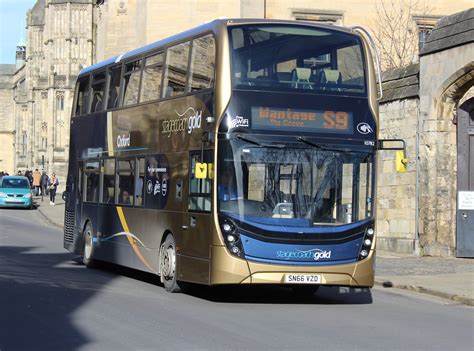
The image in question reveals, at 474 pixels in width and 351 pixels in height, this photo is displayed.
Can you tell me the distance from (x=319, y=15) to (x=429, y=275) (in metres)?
23.9

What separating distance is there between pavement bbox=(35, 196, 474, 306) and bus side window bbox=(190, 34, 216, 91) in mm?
5000

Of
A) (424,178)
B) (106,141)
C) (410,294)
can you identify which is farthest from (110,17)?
(410,294)

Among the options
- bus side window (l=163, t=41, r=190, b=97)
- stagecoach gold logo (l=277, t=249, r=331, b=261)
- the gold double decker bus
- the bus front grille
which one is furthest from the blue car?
stagecoach gold logo (l=277, t=249, r=331, b=261)

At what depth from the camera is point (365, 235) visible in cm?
1369

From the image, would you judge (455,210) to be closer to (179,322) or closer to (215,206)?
(215,206)

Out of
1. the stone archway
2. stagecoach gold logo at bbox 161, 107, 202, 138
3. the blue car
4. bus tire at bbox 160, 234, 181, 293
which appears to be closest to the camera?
stagecoach gold logo at bbox 161, 107, 202, 138

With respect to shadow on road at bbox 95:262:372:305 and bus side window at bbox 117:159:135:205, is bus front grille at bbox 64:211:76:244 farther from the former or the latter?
bus side window at bbox 117:159:135:205

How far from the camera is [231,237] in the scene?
13164 mm

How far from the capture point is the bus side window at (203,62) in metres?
13.6

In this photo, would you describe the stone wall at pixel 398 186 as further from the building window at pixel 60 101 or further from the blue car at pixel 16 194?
the building window at pixel 60 101

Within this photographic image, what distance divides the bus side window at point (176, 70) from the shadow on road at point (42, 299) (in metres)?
3.16

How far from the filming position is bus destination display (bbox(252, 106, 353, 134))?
43.7 ft

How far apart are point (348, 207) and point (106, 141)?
620 centimetres

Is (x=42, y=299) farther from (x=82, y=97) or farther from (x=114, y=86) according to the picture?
(x=82, y=97)
